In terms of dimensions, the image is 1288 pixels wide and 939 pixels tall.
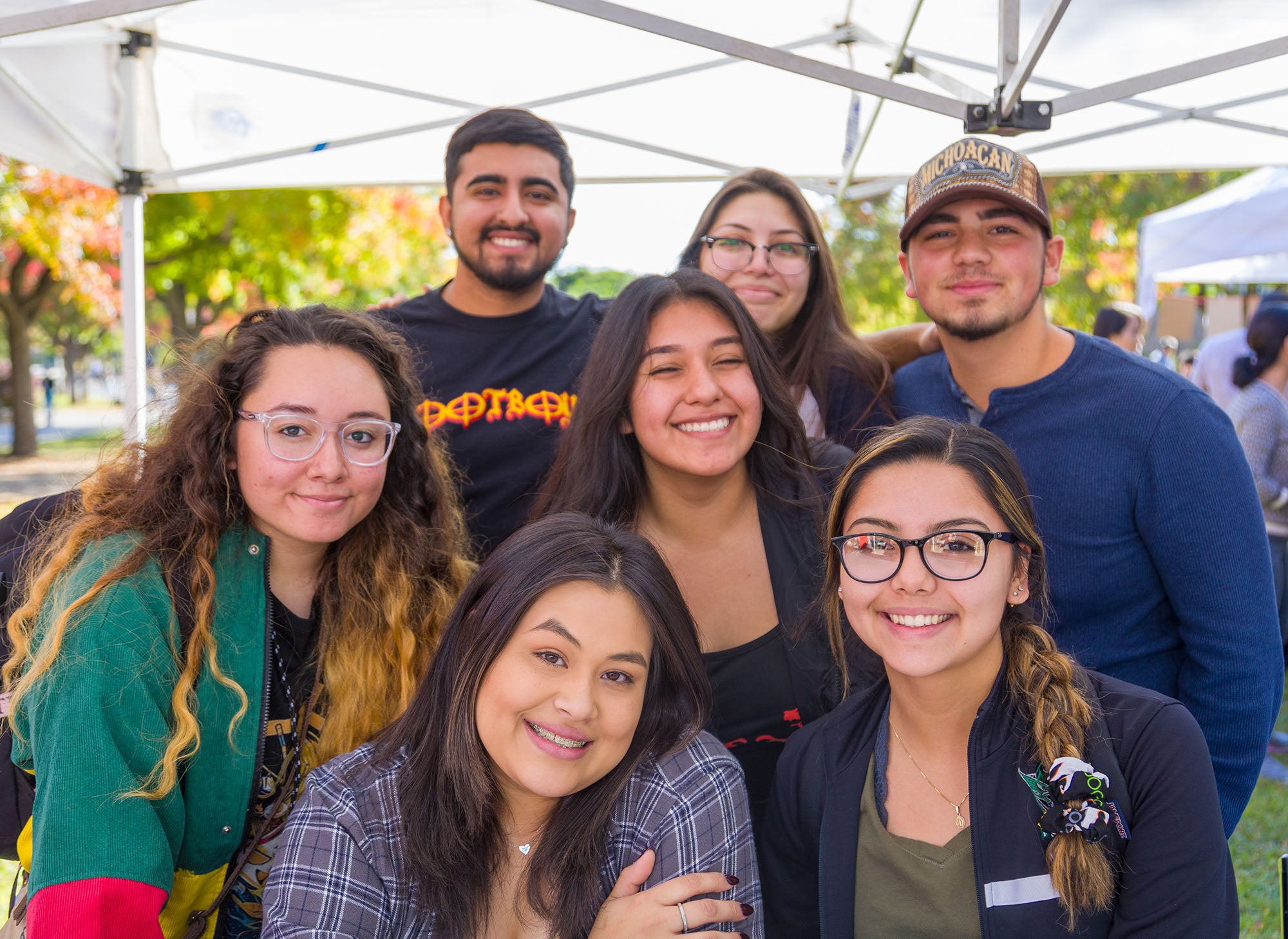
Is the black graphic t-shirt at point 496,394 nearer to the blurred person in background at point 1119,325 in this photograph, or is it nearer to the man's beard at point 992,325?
the man's beard at point 992,325

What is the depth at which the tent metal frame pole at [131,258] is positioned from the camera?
4.84 meters

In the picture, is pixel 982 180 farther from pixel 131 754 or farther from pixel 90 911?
pixel 90 911

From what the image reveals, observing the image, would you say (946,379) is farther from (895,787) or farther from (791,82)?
(791,82)

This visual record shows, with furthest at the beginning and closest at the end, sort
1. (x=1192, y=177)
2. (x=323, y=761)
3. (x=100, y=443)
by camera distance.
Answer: (x=1192, y=177), (x=100, y=443), (x=323, y=761)

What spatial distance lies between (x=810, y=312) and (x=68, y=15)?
251cm

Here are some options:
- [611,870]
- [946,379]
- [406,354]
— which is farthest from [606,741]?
[946,379]

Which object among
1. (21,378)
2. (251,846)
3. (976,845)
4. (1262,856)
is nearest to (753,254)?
(976,845)

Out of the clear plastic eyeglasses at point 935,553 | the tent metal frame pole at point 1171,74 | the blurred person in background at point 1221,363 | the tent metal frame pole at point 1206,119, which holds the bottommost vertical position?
the clear plastic eyeglasses at point 935,553

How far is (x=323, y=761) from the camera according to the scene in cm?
256

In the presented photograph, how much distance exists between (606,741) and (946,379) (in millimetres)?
1596

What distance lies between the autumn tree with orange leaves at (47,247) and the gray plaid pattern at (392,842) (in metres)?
10.2

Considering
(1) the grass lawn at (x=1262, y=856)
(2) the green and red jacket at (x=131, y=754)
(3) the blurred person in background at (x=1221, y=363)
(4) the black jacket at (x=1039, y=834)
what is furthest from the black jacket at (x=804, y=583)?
(3) the blurred person in background at (x=1221, y=363)

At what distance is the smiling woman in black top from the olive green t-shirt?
0.53 m

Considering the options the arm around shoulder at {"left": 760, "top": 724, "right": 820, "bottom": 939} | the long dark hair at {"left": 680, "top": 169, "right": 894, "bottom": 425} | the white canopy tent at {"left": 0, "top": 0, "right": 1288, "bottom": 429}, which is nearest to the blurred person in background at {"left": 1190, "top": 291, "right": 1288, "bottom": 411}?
the white canopy tent at {"left": 0, "top": 0, "right": 1288, "bottom": 429}
